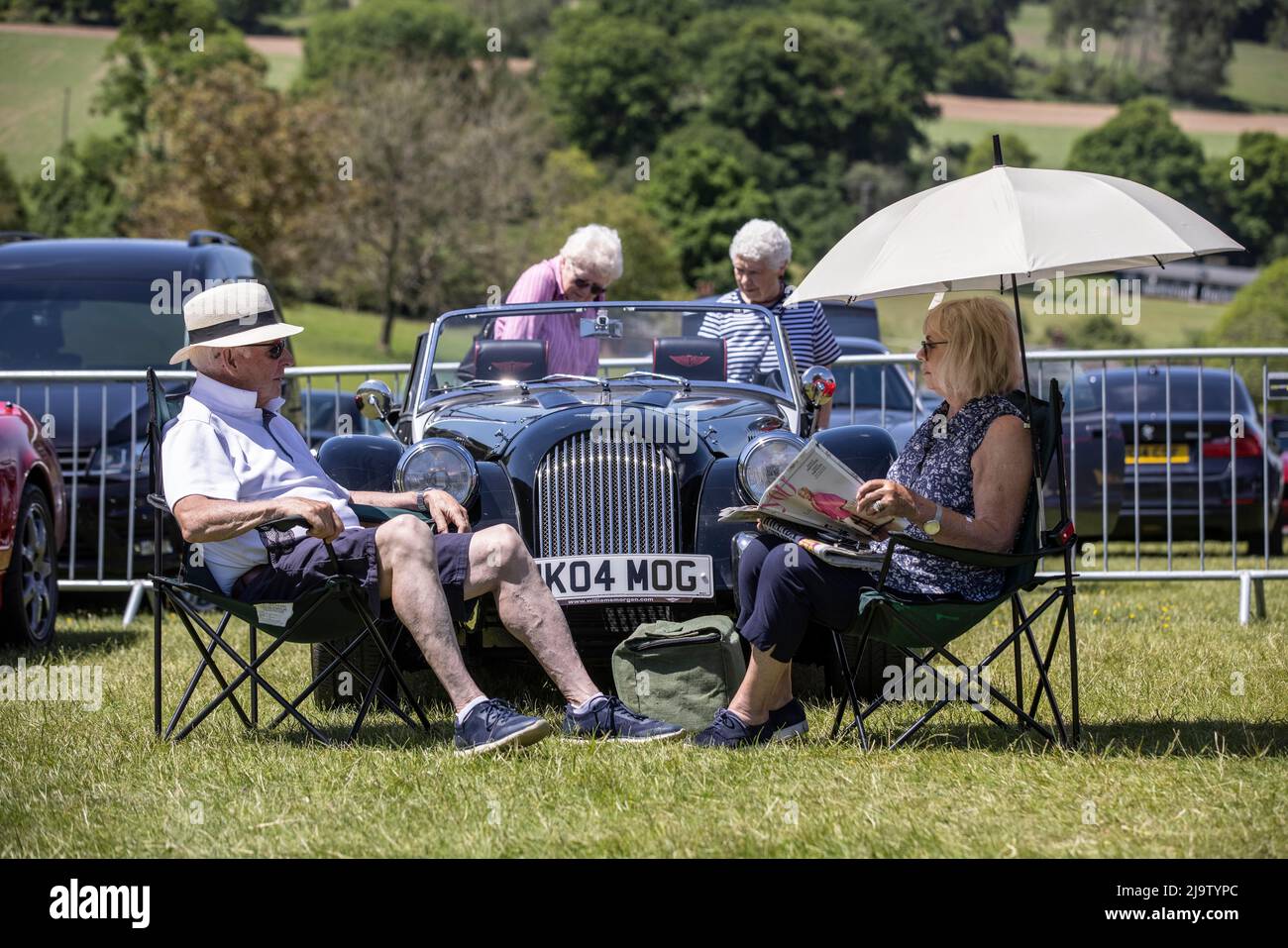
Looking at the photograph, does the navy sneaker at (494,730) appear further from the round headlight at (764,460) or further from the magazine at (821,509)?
the round headlight at (764,460)

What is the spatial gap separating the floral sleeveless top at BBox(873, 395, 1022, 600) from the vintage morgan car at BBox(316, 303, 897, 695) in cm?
80

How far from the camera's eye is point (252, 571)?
5.30m

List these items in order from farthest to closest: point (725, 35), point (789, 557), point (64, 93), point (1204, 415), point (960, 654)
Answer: point (725, 35)
point (64, 93)
point (1204, 415)
point (960, 654)
point (789, 557)

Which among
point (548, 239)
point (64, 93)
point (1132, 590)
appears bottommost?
point (1132, 590)

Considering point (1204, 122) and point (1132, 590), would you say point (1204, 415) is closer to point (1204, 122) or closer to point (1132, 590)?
point (1132, 590)

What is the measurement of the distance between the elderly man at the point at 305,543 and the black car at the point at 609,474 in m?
0.44

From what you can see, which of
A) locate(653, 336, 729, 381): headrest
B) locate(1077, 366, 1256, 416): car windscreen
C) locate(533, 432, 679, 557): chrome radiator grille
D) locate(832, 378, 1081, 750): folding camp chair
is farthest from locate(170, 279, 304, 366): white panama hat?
locate(1077, 366, 1256, 416): car windscreen

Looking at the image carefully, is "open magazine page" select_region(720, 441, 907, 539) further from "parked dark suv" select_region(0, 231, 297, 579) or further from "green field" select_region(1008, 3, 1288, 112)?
"green field" select_region(1008, 3, 1288, 112)

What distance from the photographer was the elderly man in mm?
5066

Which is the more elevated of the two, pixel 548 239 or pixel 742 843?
pixel 548 239

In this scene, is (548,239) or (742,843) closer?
(742,843)

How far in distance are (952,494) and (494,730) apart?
1.69 metres

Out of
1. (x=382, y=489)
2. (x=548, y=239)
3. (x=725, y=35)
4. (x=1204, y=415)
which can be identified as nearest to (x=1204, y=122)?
(x=725, y=35)
